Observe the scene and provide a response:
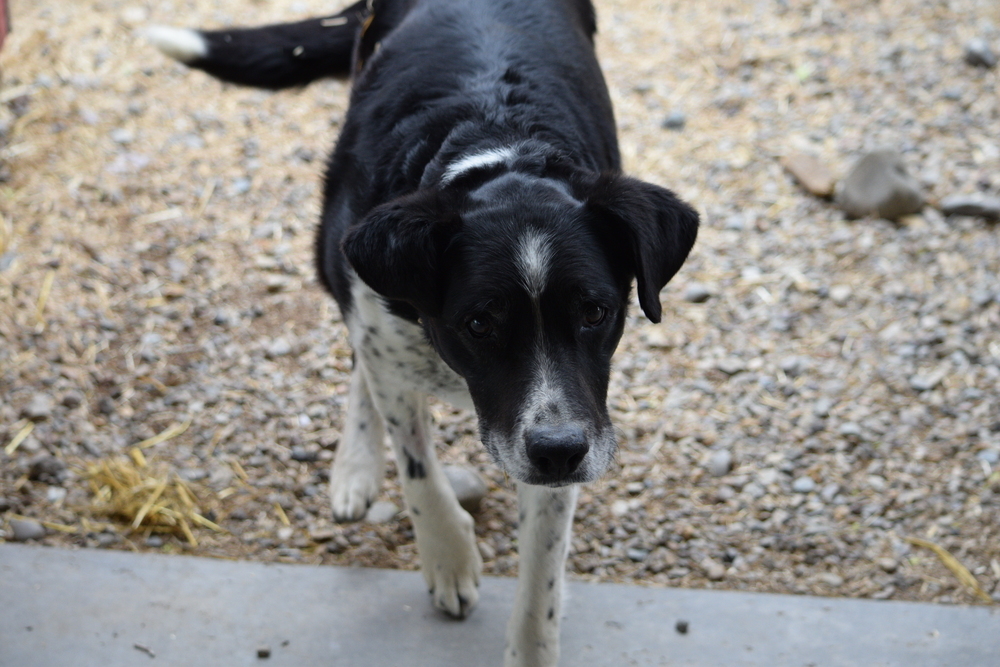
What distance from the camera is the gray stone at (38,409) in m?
3.53

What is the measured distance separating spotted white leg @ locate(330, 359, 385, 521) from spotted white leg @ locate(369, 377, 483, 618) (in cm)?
34

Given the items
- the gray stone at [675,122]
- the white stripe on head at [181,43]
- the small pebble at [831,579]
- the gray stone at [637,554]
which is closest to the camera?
the small pebble at [831,579]

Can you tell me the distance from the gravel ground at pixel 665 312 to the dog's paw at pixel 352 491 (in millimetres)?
79

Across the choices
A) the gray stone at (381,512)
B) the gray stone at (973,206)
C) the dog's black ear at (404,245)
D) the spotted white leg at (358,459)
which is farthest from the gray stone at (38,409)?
the gray stone at (973,206)

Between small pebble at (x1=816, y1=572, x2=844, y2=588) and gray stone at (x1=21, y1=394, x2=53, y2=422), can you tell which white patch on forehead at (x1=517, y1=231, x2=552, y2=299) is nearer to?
small pebble at (x1=816, y1=572, x2=844, y2=588)

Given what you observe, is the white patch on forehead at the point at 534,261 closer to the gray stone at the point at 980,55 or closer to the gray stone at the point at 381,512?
the gray stone at the point at 381,512

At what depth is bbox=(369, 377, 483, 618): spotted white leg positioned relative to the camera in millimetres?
2760

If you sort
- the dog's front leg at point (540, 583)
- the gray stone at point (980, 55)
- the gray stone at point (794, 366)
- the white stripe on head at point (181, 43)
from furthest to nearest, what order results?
the gray stone at point (980, 55) → the gray stone at point (794, 366) → the white stripe on head at point (181, 43) → the dog's front leg at point (540, 583)

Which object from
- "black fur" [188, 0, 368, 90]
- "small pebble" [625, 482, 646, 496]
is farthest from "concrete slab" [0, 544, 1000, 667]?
"black fur" [188, 0, 368, 90]

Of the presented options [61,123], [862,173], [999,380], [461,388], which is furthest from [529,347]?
[61,123]

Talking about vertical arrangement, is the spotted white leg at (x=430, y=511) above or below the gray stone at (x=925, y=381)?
above

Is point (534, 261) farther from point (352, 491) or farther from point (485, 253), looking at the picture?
point (352, 491)

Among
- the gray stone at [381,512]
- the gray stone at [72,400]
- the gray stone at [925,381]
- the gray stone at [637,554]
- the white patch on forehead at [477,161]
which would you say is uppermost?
the white patch on forehead at [477,161]

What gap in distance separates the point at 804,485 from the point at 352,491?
1.52m
